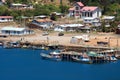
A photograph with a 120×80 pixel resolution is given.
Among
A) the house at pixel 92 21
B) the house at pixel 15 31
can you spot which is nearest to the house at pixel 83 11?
the house at pixel 92 21

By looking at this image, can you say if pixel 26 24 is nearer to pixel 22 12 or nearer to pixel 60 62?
pixel 22 12

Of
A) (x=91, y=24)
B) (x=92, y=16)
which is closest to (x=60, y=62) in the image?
(x=91, y=24)

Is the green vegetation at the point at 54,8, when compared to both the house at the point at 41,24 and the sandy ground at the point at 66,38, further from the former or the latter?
the sandy ground at the point at 66,38

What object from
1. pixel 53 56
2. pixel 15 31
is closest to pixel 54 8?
pixel 15 31

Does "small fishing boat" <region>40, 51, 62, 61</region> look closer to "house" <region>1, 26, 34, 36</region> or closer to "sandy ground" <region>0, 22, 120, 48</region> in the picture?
"sandy ground" <region>0, 22, 120, 48</region>

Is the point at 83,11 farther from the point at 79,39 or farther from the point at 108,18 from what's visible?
the point at 79,39
